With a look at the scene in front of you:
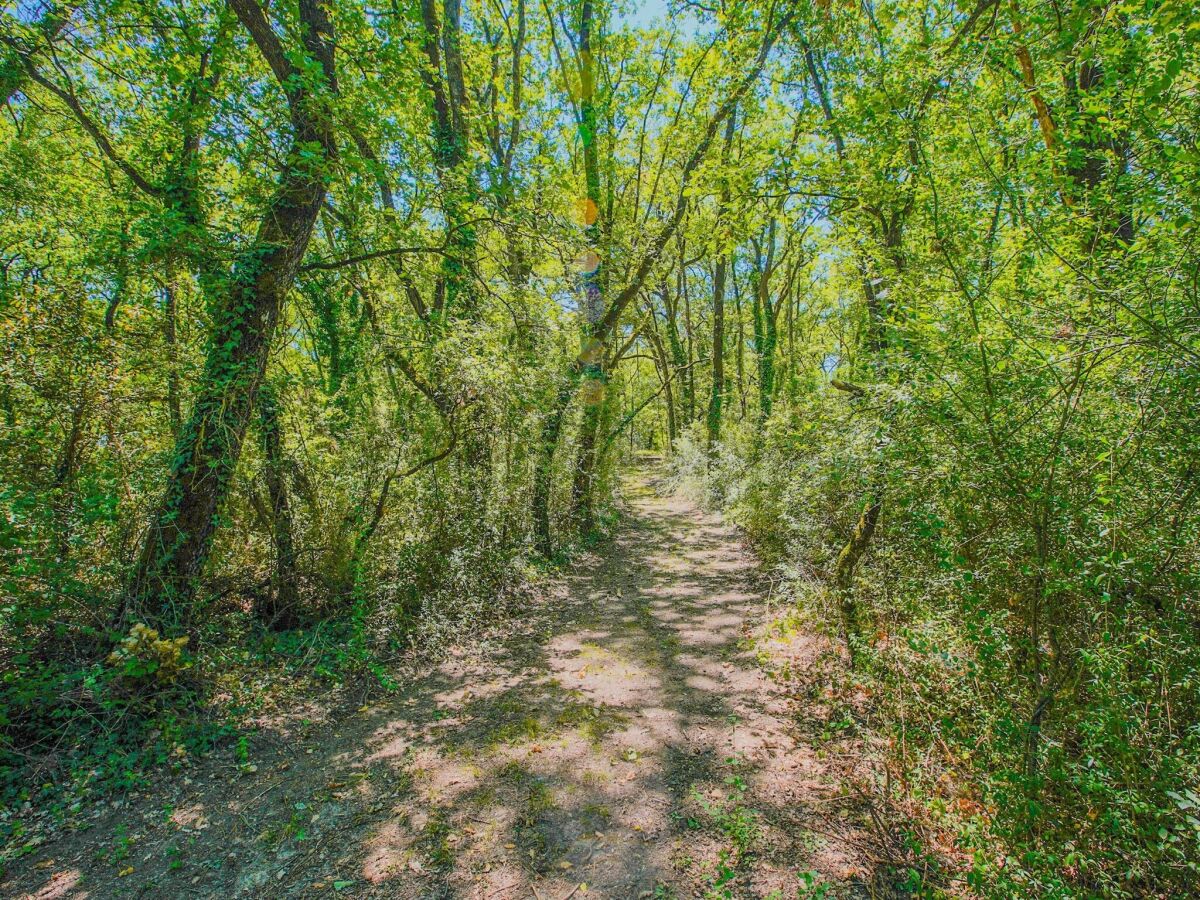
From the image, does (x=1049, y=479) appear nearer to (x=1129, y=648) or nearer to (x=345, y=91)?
(x=1129, y=648)

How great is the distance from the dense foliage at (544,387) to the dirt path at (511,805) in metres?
0.63

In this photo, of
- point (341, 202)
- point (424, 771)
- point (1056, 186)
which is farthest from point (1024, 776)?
point (341, 202)

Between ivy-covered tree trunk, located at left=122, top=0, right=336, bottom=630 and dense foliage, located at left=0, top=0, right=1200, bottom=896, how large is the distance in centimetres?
4

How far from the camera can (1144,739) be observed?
7.11 ft

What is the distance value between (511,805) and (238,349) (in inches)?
188

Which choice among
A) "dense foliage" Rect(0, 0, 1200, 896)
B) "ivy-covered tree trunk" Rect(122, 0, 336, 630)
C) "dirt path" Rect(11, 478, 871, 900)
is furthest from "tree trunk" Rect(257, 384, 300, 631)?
"dirt path" Rect(11, 478, 871, 900)

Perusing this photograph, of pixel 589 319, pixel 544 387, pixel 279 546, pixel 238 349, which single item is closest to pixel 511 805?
pixel 279 546

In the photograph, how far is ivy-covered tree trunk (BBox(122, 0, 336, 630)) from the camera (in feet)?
14.0

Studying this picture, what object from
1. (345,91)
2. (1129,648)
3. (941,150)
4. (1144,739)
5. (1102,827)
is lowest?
(1102,827)

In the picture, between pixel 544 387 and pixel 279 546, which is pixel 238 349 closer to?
pixel 279 546

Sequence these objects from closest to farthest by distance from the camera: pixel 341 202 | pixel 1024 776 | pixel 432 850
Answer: pixel 1024 776, pixel 432 850, pixel 341 202

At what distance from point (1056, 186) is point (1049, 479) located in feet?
9.43

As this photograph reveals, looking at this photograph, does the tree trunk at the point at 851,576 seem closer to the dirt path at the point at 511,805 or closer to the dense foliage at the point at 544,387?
the dense foliage at the point at 544,387

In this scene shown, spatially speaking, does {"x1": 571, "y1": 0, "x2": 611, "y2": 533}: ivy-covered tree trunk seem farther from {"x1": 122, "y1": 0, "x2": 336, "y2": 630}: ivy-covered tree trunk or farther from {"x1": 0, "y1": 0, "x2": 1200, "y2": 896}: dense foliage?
{"x1": 122, "y1": 0, "x2": 336, "y2": 630}: ivy-covered tree trunk
